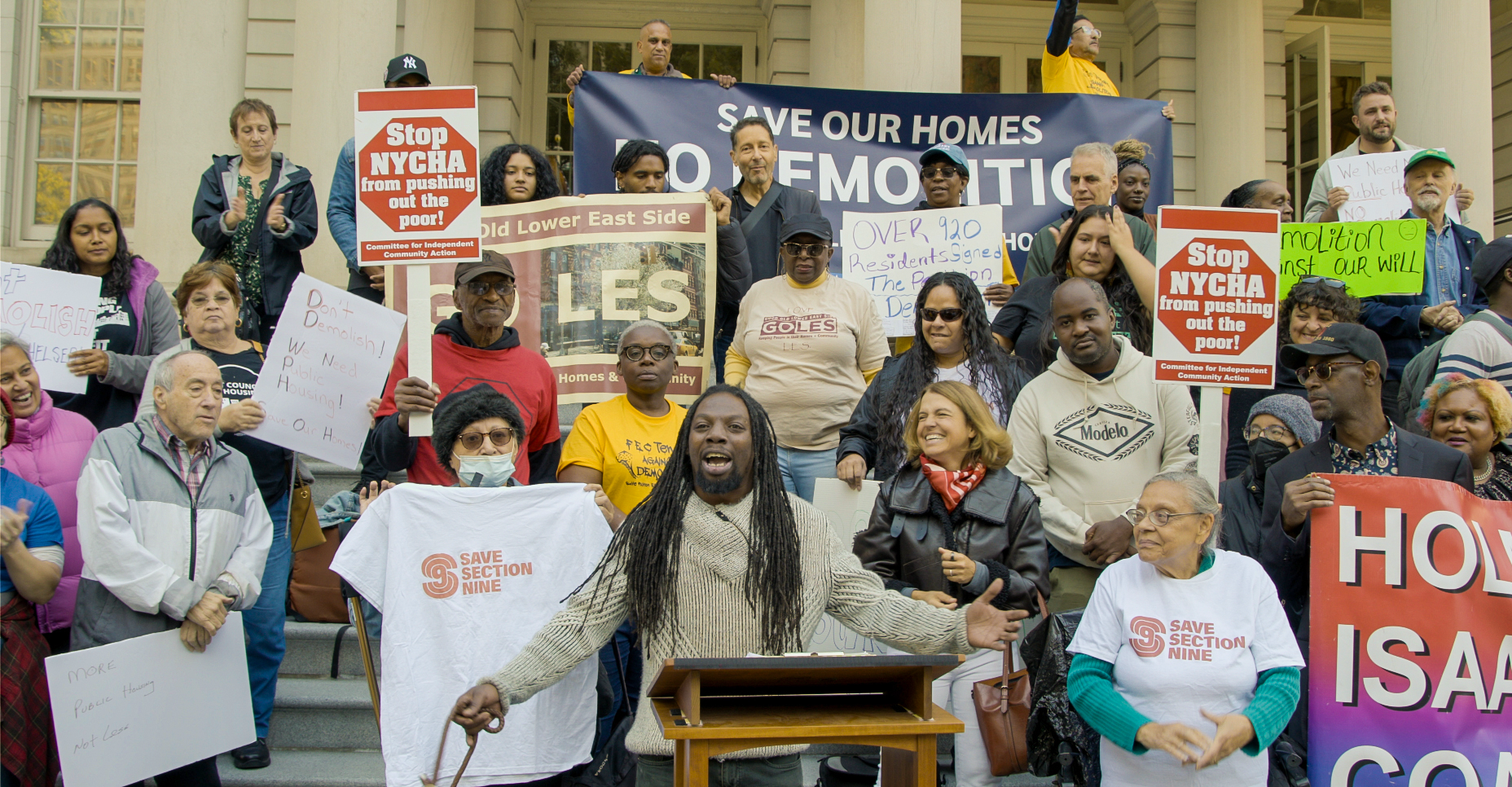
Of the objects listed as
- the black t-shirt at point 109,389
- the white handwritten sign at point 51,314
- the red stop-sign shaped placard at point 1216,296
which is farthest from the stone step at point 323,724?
the red stop-sign shaped placard at point 1216,296

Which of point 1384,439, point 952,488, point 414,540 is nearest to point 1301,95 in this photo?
point 1384,439

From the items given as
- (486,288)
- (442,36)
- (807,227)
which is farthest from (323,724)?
(442,36)

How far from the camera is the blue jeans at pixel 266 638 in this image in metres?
5.02

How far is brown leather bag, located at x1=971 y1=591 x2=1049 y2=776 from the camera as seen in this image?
13.3 ft

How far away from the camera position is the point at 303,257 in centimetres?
880

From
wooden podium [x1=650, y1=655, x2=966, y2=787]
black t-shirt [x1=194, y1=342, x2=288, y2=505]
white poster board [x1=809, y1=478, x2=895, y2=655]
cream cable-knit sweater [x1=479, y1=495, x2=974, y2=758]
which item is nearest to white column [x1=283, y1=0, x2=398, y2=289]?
black t-shirt [x1=194, y1=342, x2=288, y2=505]

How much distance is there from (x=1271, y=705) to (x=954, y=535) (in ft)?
3.72

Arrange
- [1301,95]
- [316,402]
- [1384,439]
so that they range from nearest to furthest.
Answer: [1384,439] < [316,402] < [1301,95]

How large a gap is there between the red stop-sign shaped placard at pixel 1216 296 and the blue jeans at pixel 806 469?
68.6 inches

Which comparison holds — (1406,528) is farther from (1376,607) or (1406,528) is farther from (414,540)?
(414,540)

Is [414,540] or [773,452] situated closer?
[773,452]

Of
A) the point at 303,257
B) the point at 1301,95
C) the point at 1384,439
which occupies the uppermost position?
the point at 1301,95

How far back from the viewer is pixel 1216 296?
4.76m

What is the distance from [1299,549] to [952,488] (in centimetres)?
135
